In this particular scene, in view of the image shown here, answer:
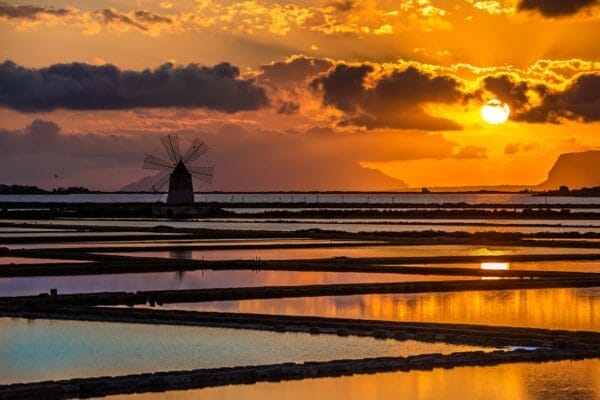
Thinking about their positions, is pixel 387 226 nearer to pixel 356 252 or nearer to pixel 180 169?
pixel 180 169

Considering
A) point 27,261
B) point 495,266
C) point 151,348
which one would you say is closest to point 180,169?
point 27,261

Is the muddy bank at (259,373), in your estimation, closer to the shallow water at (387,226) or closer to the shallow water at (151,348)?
the shallow water at (151,348)

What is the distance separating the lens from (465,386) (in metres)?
12.4

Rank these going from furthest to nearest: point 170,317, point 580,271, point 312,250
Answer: point 312,250, point 580,271, point 170,317

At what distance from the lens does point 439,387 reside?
12.3 metres

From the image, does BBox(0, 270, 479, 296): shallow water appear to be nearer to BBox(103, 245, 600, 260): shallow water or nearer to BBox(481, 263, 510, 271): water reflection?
BBox(481, 263, 510, 271): water reflection

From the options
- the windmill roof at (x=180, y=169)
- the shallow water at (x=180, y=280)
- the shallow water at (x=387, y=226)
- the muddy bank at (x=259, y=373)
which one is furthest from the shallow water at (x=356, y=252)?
the windmill roof at (x=180, y=169)

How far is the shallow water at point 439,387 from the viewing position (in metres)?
11.8

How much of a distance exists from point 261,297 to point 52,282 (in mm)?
6058

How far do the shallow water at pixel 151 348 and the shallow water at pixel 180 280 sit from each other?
19.4ft

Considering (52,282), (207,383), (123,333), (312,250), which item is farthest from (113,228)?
(207,383)

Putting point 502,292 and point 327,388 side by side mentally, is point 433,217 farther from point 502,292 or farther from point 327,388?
point 327,388

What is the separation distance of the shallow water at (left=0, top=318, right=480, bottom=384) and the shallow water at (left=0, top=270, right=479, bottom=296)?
19.4ft

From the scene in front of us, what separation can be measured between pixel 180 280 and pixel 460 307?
8025 millimetres
